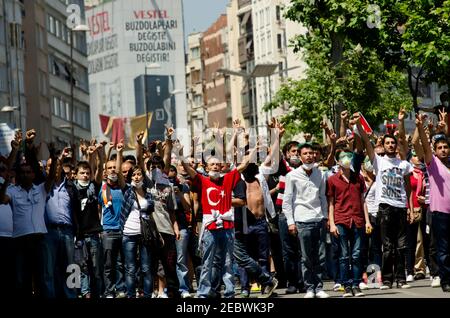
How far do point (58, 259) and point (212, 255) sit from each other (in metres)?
1.91

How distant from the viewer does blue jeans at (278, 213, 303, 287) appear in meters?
23.1

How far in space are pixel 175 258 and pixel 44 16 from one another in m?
90.1

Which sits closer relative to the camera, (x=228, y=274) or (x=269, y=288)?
(x=228, y=274)

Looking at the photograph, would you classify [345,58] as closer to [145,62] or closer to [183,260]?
[183,260]

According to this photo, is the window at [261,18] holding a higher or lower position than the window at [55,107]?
higher

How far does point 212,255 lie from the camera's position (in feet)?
68.5

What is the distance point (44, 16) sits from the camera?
4400 inches

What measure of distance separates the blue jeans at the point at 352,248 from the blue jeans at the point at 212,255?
1.53 metres

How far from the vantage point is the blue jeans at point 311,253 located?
2103 cm

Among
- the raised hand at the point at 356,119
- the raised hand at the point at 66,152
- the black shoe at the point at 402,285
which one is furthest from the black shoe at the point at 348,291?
the raised hand at the point at 66,152

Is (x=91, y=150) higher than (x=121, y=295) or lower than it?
higher

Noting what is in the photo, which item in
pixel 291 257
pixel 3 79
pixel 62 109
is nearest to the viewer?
pixel 291 257

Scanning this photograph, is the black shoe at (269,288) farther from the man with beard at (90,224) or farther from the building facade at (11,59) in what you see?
the building facade at (11,59)

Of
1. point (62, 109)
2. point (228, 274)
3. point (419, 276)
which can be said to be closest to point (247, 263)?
point (228, 274)
